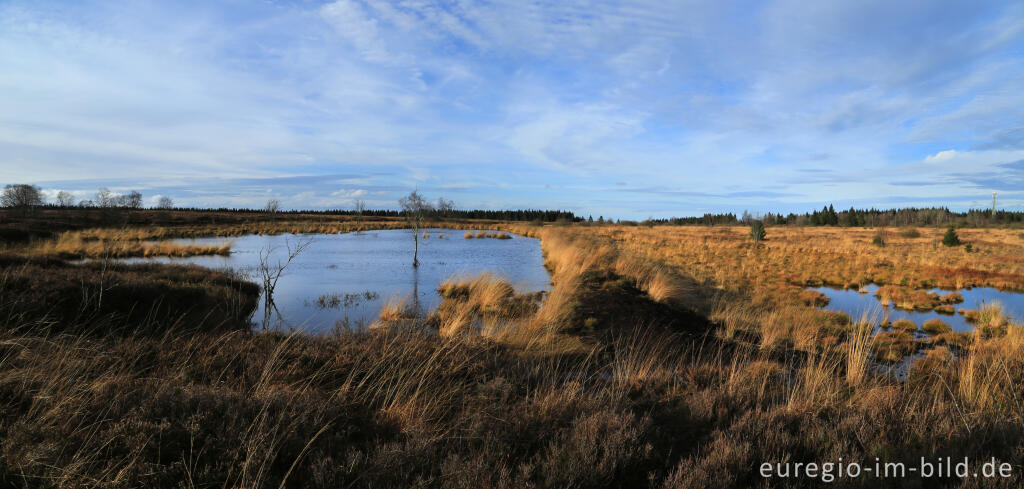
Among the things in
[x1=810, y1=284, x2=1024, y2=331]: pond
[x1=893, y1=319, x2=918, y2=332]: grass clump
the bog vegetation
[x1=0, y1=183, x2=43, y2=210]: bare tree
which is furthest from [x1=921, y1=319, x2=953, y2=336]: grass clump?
[x1=0, y1=183, x2=43, y2=210]: bare tree

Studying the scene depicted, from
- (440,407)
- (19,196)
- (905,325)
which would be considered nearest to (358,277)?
(440,407)

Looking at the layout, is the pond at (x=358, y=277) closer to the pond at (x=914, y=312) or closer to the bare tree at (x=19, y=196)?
the pond at (x=914, y=312)

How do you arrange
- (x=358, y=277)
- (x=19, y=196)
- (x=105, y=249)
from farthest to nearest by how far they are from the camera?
(x=19, y=196)
(x=105, y=249)
(x=358, y=277)

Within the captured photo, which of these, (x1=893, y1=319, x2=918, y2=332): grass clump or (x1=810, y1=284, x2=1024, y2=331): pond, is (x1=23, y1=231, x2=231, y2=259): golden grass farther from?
(x1=810, y1=284, x2=1024, y2=331): pond

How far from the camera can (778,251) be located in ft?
109

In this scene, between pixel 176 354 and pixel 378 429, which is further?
pixel 176 354

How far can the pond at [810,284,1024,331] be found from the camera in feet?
41.9

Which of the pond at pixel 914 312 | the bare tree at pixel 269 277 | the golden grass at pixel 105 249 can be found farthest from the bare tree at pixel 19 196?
the pond at pixel 914 312

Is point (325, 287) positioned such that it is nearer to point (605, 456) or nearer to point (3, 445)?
point (3, 445)

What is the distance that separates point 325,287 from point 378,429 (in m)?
12.6

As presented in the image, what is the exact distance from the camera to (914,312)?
14039 mm

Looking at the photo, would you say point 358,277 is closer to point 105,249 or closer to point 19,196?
point 105,249

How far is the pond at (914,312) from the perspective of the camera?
1277 cm

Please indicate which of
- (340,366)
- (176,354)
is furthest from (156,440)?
(176,354)
